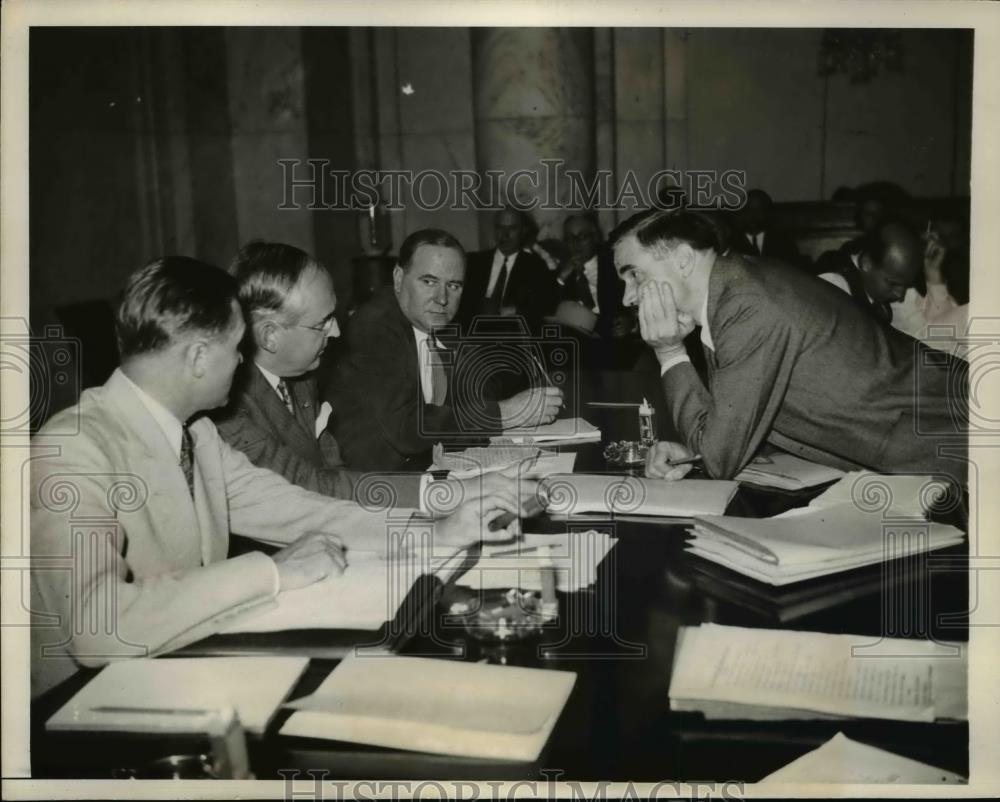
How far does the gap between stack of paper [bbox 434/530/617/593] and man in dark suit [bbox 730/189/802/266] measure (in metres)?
3.33

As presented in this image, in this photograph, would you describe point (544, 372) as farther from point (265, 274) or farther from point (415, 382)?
point (265, 274)

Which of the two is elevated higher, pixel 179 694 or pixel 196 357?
pixel 196 357

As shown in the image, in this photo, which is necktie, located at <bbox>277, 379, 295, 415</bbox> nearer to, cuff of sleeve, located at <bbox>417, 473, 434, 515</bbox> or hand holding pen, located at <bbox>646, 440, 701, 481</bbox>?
cuff of sleeve, located at <bbox>417, 473, 434, 515</bbox>

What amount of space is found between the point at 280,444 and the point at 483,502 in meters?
0.65

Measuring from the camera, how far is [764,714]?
1.12m

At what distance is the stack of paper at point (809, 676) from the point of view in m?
1.13

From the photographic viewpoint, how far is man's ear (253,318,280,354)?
2.20 m

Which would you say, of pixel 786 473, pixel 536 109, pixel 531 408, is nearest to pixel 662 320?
pixel 786 473

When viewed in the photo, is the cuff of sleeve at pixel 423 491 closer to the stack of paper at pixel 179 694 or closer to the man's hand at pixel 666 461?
the man's hand at pixel 666 461

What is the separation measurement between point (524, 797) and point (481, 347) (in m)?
2.46

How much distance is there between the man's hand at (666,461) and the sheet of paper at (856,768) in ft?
2.98

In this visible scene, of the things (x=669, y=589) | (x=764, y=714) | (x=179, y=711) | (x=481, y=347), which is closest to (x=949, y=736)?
(x=764, y=714)

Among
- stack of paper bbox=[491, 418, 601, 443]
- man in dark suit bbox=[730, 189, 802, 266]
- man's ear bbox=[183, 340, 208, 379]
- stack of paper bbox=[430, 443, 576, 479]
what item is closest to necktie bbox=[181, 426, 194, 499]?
man's ear bbox=[183, 340, 208, 379]

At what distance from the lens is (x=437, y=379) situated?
2.98m
